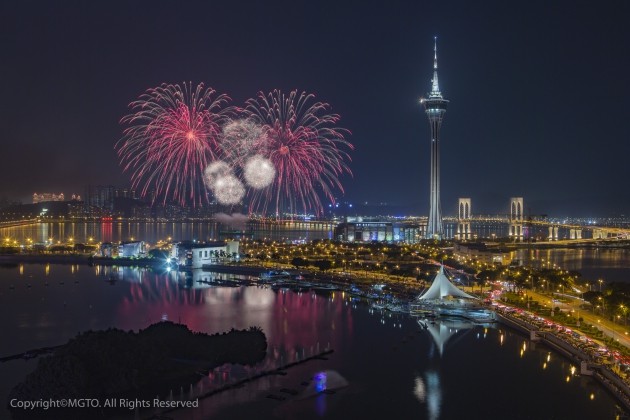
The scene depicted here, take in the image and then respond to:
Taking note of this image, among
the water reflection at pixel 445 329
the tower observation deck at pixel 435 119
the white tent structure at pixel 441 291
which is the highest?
the tower observation deck at pixel 435 119

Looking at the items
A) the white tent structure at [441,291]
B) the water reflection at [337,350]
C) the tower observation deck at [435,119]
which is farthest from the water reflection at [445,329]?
the tower observation deck at [435,119]

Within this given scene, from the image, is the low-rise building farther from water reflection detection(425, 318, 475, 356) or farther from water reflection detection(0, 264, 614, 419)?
water reflection detection(425, 318, 475, 356)

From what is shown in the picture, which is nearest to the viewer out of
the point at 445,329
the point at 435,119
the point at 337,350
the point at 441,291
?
the point at 337,350

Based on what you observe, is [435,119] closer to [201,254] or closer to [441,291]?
[201,254]

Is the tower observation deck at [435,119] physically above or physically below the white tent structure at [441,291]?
above

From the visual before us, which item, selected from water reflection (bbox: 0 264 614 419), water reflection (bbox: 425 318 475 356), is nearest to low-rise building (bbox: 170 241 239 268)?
water reflection (bbox: 0 264 614 419)

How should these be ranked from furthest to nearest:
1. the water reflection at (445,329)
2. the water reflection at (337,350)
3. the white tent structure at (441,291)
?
the white tent structure at (441,291)
the water reflection at (445,329)
the water reflection at (337,350)

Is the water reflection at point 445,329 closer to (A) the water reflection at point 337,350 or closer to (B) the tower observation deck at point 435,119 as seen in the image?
(A) the water reflection at point 337,350

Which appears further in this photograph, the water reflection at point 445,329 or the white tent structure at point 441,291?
the white tent structure at point 441,291

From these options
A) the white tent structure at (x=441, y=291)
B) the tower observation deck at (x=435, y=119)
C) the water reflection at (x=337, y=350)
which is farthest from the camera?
the tower observation deck at (x=435, y=119)

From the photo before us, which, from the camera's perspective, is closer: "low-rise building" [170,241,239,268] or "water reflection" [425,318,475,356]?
"water reflection" [425,318,475,356]

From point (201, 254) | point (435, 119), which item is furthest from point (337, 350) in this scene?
point (435, 119)

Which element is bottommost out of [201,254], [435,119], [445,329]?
[445,329]
